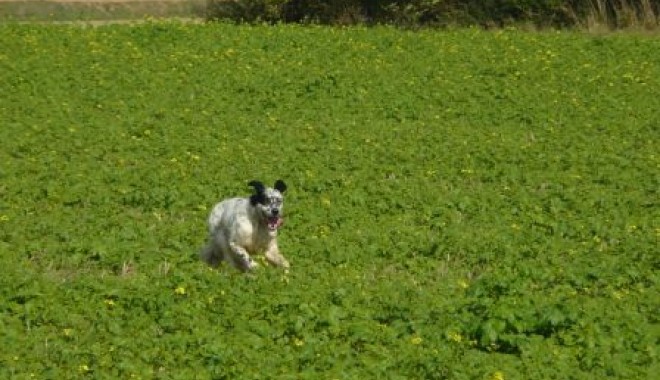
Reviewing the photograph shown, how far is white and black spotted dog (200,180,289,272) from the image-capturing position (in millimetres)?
10930

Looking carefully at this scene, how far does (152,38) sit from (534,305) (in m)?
18.4

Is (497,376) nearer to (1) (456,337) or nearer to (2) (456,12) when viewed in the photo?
(1) (456,337)

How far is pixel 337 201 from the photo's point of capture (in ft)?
46.1

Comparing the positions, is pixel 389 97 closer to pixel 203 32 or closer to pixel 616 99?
pixel 616 99

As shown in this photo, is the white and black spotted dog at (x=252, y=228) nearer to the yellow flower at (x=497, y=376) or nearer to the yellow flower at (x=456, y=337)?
the yellow flower at (x=456, y=337)

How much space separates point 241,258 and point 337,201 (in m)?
3.25

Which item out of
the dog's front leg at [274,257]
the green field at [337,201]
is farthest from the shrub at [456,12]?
the dog's front leg at [274,257]

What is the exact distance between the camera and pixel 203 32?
2705 cm

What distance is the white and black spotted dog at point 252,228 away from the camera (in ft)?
35.9

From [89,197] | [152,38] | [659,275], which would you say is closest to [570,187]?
[659,275]

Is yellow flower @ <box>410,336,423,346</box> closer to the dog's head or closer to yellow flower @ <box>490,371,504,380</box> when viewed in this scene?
yellow flower @ <box>490,371,504,380</box>

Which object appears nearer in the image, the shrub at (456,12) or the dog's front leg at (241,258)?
the dog's front leg at (241,258)

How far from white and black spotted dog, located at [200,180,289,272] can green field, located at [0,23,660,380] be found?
22 centimetres

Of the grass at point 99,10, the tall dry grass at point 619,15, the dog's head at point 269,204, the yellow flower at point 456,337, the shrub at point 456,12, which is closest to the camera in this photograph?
the yellow flower at point 456,337
